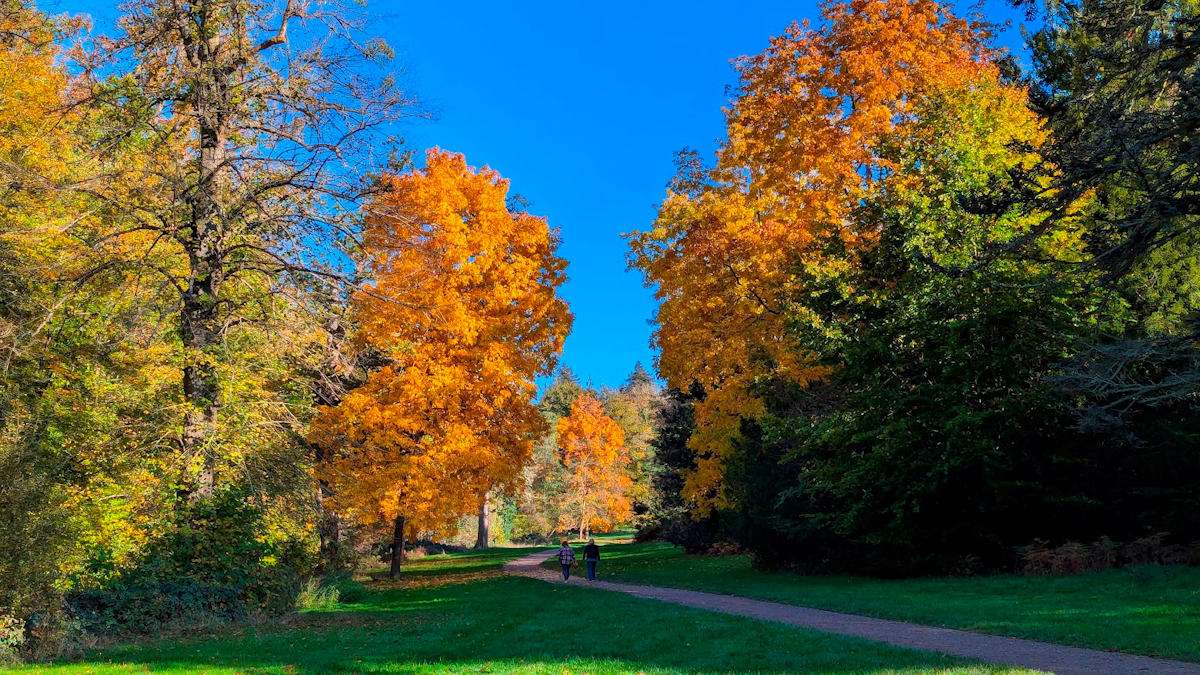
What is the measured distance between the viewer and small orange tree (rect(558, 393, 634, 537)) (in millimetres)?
60625

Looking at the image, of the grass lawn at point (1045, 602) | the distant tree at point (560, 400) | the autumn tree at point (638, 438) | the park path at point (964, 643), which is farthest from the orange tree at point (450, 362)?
the distant tree at point (560, 400)

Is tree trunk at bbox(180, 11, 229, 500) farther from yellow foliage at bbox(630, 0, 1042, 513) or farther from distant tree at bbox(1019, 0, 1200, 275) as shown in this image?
distant tree at bbox(1019, 0, 1200, 275)

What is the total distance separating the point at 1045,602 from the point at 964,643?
3.67 m

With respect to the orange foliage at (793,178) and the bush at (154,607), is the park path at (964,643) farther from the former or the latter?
Answer: the bush at (154,607)

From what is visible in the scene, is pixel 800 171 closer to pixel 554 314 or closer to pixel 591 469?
pixel 554 314

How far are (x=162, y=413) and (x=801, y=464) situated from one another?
15.8 meters

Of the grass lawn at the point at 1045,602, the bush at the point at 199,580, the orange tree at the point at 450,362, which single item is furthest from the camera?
the orange tree at the point at 450,362

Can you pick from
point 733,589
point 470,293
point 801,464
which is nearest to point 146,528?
point 470,293

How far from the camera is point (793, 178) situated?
2033 centimetres

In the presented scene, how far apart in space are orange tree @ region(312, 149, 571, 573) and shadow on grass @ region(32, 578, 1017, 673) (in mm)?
6326

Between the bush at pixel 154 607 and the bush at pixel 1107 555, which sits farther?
the bush at pixel 1107 555

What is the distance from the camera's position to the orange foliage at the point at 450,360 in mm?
21844

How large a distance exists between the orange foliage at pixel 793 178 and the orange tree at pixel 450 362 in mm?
4915

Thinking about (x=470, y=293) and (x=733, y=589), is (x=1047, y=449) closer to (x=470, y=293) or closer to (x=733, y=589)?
(x=733, y=589)
